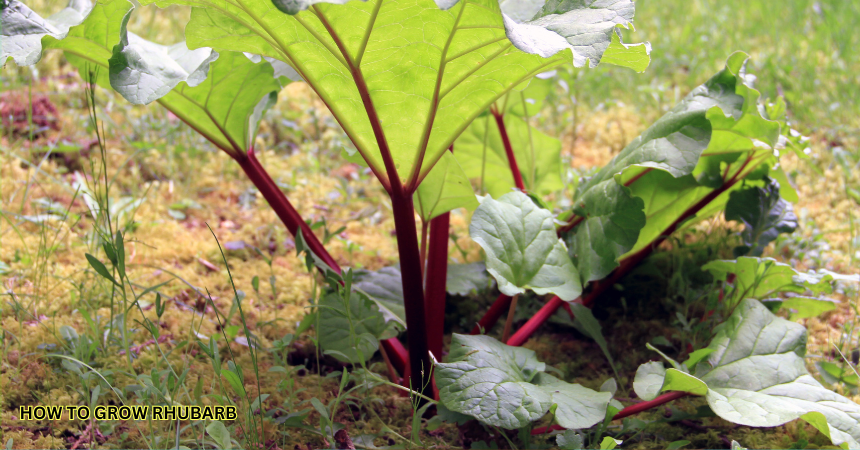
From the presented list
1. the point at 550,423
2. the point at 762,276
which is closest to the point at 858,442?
the point at 762,276

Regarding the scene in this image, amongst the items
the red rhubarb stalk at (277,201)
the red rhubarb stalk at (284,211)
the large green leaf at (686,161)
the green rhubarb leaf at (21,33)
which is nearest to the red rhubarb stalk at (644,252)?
the large green leaf at (686,161)

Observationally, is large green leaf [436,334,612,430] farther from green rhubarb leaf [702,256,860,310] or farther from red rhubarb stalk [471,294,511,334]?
green rhubarb leaf [702,256,860,310]

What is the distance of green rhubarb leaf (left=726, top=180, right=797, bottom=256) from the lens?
177 centimetres

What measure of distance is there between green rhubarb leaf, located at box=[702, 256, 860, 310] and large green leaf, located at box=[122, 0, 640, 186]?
873 millimetres

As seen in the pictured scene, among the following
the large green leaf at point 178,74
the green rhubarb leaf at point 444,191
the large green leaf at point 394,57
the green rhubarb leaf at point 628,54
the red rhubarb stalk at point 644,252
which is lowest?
the red rhubarb stalk at point 644,252

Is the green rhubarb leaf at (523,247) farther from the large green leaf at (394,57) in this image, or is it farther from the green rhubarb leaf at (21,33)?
the green rhubarb leaf at (21,33)

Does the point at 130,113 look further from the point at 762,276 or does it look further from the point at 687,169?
the point at 762,276

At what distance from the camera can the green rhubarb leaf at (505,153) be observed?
2143 millimetres

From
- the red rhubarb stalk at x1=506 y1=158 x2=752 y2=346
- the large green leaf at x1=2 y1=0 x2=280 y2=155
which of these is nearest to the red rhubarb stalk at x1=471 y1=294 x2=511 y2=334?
the red rhubarb stalk at x1=506 y1=158 x2=752 y2=346

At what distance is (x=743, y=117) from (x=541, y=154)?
30.0 inches

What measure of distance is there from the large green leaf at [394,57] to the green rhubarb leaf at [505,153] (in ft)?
2.96

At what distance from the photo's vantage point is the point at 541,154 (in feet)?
7.12

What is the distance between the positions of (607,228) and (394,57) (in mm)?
741

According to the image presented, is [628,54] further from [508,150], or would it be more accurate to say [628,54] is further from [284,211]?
[284,211]
